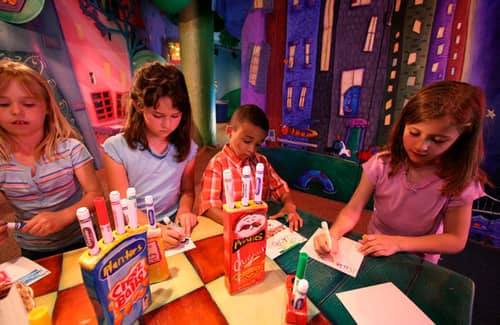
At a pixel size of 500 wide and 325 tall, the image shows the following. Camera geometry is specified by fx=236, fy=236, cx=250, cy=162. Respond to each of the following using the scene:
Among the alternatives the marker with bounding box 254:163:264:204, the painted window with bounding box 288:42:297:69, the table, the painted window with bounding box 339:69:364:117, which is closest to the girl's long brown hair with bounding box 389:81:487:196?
the table

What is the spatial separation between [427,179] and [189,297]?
920mm

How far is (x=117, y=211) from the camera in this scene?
0.42 m

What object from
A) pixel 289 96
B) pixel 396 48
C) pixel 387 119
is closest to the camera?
pixel 396 48

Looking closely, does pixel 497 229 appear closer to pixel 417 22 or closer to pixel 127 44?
pixel 417 22

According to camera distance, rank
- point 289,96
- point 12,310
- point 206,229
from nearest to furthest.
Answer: point 12,310 < point 206,229 < point 289,96

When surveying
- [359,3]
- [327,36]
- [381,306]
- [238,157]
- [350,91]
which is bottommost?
[381,306]

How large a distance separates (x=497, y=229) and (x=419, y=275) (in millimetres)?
1604

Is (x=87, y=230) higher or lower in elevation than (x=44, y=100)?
lower

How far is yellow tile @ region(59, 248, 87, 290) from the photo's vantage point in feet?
1.79

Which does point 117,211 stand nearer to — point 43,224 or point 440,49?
point 43,224

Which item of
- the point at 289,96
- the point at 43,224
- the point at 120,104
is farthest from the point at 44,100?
the point at 120,104

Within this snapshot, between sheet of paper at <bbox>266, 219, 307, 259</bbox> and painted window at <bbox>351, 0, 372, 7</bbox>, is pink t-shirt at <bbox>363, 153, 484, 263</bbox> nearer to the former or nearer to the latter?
sheet of paper at <bbox>266, 219, 307, 259</bbox>

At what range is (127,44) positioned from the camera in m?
3.14

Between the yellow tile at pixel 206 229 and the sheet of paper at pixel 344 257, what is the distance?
10.9 inches
